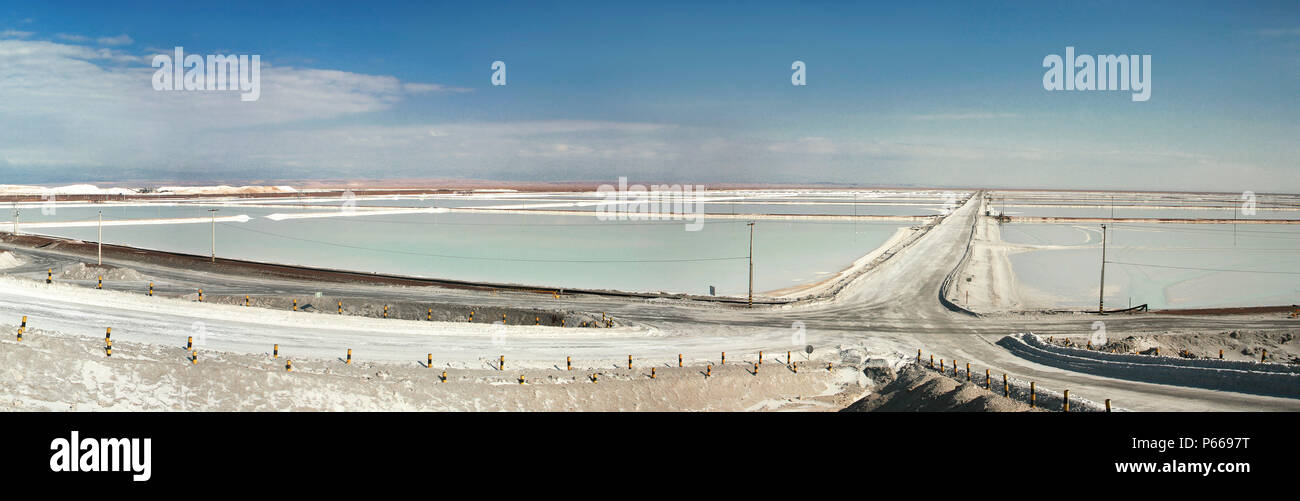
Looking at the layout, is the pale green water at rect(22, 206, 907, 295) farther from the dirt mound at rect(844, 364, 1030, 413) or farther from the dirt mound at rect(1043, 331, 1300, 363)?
the dirt mound at rect(844, 364, 1030, 413)

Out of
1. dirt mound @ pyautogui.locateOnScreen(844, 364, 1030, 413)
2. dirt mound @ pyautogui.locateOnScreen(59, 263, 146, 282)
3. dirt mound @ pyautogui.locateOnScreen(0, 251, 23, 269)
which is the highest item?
dirt mound @ pyautogui.locateOnScreen(0, 251, 23, 269)

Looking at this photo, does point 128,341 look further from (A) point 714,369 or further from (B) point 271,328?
(A) point 714,369

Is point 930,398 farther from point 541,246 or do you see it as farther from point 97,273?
point 541,246

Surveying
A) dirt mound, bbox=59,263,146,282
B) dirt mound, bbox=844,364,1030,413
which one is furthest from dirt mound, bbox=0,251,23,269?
dirt mound, bbox=844,364,1030,413

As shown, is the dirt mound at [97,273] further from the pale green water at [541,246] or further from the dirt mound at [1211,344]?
the dirt mound at [1211,344]

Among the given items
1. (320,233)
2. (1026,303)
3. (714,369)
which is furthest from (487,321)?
(320,233)

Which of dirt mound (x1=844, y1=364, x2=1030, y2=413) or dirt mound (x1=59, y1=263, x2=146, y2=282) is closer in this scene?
dirt mound (x1=844, y1=364, x2=1030, y2=413)
